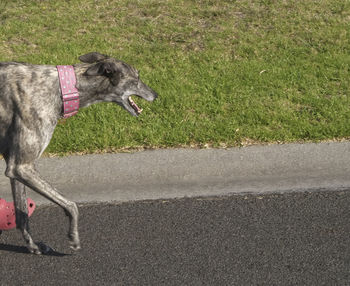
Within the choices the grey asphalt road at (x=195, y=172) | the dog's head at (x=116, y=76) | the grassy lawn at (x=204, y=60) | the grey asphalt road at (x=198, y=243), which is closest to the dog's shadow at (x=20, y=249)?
the grey asphalt road at (x=198, y=243)

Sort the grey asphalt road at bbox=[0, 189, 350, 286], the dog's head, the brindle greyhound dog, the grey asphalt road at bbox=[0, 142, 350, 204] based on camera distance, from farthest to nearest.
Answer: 1. the grey asphalt road at bbox=[0, 142, 350, 204]
2. the dog's head
3. the grey asphalt road at bbox=[0, 189, 350, 286]
4. the brindle greyhound dog

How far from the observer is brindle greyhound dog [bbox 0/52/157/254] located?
4707 millimetres

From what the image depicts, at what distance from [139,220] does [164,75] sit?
11.1ft

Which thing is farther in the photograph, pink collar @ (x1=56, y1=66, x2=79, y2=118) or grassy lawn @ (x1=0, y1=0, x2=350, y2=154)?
grassy lawn @ (x1=0, y1=0, x2=350, y2=154)

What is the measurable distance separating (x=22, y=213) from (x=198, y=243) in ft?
4.88

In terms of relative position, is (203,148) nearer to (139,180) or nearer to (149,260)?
(139,180)

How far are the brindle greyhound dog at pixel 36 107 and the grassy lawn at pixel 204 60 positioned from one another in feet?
6.87

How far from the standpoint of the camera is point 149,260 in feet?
16.5

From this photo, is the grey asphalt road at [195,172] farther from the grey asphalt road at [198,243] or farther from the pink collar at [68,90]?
the pink collar at [68,90]

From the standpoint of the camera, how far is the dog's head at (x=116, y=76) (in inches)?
193

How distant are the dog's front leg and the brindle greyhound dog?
31cm

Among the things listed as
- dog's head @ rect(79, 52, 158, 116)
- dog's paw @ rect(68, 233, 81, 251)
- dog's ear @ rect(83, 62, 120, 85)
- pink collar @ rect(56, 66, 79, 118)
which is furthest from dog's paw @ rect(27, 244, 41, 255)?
dog's ear @ rect(83, 62, 120, 85)

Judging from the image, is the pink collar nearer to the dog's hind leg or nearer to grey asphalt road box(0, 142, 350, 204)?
the dog's hind leg

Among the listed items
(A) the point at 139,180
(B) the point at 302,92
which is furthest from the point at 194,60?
(A) the point at 139,180
